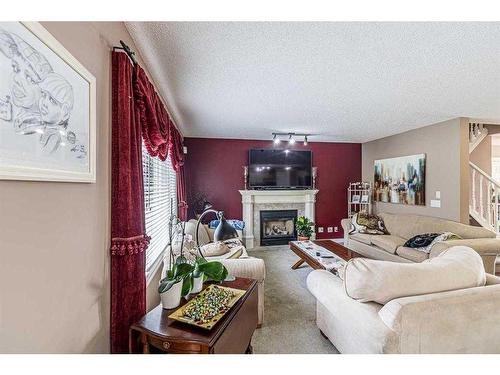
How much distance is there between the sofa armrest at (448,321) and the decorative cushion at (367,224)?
2.98 m

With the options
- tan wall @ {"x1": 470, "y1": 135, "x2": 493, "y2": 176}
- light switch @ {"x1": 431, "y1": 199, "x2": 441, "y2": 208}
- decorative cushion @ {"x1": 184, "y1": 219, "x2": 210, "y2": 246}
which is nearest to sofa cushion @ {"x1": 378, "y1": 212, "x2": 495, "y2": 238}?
light switch @ {"x1": 431, "y1": 199, "x2": 441, "y2": 208}

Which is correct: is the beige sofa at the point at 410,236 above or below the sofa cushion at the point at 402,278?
below

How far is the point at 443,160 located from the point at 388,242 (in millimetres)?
1564

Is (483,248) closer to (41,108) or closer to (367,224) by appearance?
(367,224)

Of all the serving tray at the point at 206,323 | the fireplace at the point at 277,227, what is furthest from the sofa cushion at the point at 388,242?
the serving tray at the point at 206,323

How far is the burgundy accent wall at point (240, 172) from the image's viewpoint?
5121mm

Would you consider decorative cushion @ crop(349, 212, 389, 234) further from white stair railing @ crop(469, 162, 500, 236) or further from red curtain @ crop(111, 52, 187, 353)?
red curtain @ crop(111, 52, 187, 353)

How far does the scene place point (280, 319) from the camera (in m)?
2.37

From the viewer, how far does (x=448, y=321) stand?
51.3 inches

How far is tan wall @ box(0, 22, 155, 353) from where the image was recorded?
2.34ft

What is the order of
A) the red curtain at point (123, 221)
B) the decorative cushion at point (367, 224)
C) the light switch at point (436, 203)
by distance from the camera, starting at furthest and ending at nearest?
the decorative cushion at point (367, 224) → the light switch at point (436, 203) → the red curtain at point (123, 221)

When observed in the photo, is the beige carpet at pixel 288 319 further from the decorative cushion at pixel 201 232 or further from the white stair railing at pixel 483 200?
the white stair railing at pixel 483 200

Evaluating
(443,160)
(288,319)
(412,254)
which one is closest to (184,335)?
(288,319)
